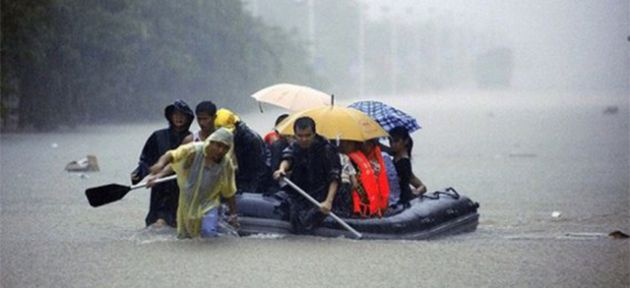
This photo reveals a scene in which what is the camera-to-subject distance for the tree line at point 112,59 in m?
28.7

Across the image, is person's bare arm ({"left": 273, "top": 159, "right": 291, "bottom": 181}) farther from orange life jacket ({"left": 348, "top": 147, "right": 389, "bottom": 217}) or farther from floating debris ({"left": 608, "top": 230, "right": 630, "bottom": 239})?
floating debris ({"left": 608, "top": 230, "right": 630, "bottom": 239})

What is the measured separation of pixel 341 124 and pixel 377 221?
961 mm

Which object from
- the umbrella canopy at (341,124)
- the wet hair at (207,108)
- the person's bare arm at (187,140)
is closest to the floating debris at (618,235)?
the umbrella canopy at (341,124)

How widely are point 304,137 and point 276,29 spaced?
4339cm

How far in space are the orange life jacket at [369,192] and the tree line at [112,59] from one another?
18.3m

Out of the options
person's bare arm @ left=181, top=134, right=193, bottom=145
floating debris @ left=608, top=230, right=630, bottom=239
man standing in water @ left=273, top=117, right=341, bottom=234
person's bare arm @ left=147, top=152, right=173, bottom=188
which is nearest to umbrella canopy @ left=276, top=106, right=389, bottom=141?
man standing in water @ left=273, top=117, right=341, bottom=234

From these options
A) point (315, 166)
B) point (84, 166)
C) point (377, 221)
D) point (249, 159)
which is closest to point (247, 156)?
point (249, 159)

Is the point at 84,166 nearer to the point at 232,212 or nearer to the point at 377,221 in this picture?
the point at 232,212

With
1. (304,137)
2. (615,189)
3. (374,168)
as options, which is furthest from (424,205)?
(615,189)

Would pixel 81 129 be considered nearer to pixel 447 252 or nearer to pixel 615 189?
pixel 615 189

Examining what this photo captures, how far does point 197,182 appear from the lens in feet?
33.5

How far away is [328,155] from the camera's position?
1036 centimetres

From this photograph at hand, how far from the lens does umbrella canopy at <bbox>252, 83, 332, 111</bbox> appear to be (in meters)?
12.6

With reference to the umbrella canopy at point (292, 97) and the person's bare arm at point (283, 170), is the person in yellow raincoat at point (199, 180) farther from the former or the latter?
the umbrella canopy at point (292, 97)
